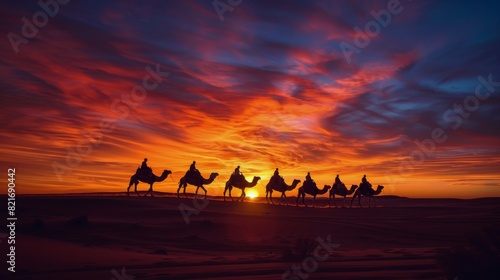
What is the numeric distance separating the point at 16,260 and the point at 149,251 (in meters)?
3.07

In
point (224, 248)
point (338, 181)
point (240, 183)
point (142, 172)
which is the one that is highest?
point (142, 172)

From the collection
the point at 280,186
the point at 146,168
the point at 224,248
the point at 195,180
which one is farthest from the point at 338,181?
the point at 224,248

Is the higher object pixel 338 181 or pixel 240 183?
pixel 338 181

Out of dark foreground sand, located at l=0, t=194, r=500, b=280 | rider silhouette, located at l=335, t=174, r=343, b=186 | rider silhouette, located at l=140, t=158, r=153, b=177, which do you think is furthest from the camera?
rider silhouette, located at l=335, t=174, r=343, b=186

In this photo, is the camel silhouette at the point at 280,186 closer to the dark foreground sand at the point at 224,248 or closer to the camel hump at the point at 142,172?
the camel hump at the point at 142,172

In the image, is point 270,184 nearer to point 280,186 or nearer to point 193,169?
point 280,186

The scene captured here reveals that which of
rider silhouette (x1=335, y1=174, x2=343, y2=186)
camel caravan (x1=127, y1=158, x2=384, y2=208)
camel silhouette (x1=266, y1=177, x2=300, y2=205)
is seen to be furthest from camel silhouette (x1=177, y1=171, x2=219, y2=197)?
rider silhouette (x1=335, y1=174, x2=343, y2=186)

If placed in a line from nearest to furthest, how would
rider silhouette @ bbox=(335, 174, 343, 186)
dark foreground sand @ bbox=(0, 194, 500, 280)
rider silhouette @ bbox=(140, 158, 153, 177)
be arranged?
dark foreground sand @ bbox=(0, 194, 500, 280) → rider silhouette @ bbox=(140, 158, 153, 177) → rider silhouette @ bbox=(335, 174, 343, 186)

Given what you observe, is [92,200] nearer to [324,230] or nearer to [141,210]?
[141,210]

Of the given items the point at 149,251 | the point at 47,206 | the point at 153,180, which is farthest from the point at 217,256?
the point at 153,180

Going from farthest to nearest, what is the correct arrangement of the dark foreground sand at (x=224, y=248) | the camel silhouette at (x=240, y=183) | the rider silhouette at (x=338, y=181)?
the rider silhouette at (x=338, y=181) < the camel silhouette at (x=240, y=183) < the dark foreground sand at (x=224, y=248)

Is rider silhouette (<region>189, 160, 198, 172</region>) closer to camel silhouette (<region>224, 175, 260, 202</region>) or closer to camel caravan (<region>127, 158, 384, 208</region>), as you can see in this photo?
camel caravan (<region>127, 158, 384, 208</region>)

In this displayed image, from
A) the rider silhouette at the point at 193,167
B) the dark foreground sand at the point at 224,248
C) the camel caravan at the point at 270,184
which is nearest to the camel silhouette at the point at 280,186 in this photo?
the camel caravan at the point at 270,184

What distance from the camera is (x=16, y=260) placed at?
816 cm
